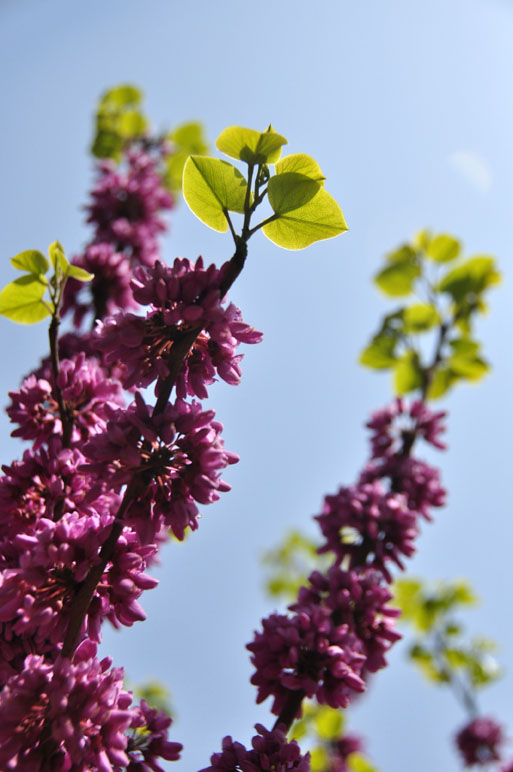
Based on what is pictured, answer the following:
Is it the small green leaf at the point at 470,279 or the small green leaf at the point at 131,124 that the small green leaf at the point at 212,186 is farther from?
the small green leaf at the point at 131,124

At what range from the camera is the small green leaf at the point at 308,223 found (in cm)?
193

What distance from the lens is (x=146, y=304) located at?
1.86 meters

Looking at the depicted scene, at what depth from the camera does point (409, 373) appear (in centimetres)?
484

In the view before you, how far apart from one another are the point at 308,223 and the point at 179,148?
437cm

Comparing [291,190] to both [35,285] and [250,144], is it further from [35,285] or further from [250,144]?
[35,285]

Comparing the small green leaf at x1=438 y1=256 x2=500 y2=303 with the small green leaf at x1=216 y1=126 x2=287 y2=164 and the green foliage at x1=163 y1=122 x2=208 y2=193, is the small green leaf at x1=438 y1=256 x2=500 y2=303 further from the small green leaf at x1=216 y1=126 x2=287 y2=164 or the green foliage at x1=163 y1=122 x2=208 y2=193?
the small green leaf at x1=216 y1=126 x2=287 y2=164

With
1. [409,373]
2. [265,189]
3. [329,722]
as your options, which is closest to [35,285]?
[265,189]

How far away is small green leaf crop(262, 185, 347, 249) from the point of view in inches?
75.9

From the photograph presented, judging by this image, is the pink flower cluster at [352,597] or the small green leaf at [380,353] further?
the small green leaf at [380,353]

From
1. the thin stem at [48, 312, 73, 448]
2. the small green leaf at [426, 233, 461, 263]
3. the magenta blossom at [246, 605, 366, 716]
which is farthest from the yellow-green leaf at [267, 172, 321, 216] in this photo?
the small green leaf at [426, 233, 461, 263]

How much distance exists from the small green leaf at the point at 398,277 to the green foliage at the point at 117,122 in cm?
270

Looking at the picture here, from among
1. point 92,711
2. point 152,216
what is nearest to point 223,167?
point 92,711

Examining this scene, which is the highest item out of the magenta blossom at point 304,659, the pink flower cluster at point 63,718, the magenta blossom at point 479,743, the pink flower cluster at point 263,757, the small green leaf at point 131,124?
the small green leaf at point 131,124

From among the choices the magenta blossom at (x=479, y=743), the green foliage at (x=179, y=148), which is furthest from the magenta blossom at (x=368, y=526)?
the magenta blossom at (x=479, y=743)
